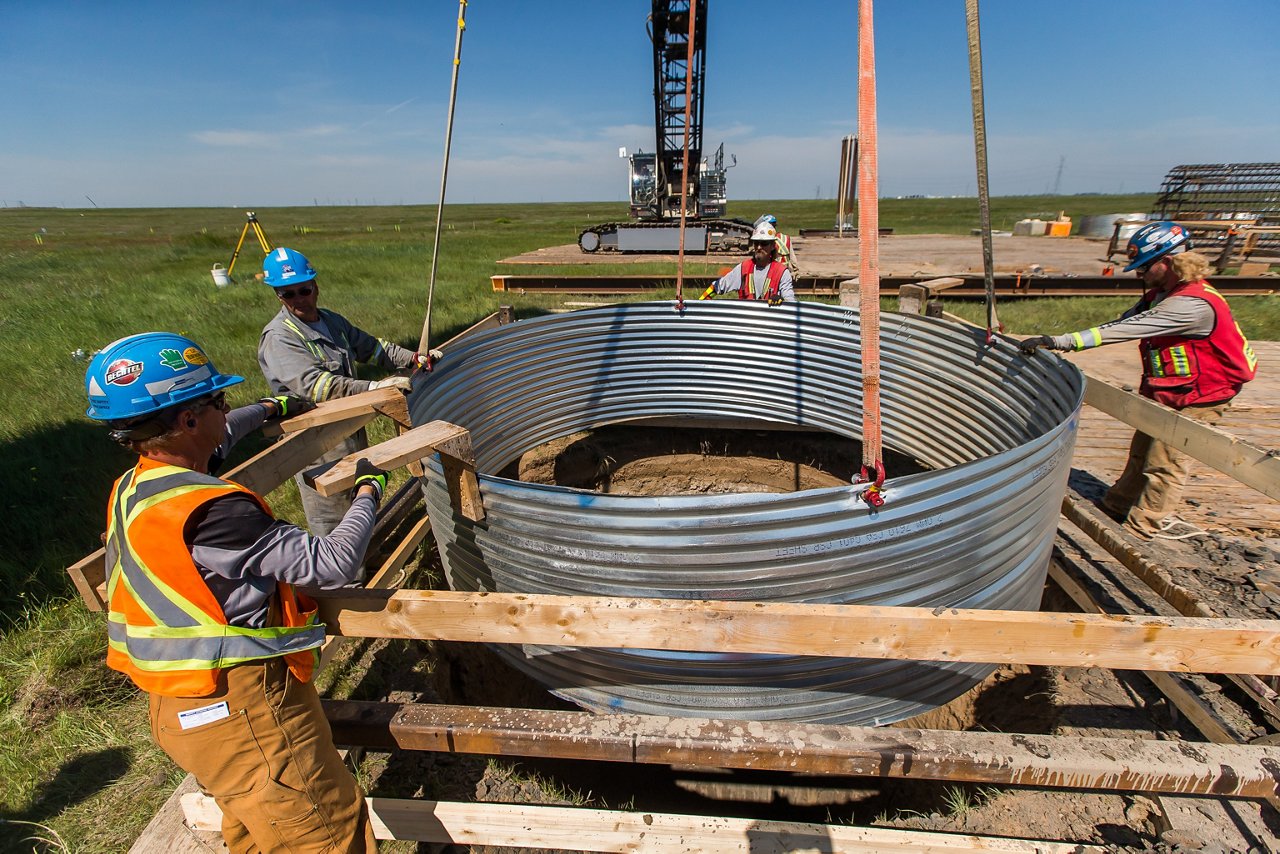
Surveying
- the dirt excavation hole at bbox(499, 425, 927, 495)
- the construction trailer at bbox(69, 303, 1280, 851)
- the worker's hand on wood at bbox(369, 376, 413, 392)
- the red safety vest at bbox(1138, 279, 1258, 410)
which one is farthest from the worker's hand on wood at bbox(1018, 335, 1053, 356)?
the worker's hand on wood at bbox(369, 376, 413, 392)

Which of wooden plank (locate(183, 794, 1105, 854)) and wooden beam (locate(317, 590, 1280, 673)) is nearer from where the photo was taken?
wooden beam (locate(317, 590, 1280, 673))

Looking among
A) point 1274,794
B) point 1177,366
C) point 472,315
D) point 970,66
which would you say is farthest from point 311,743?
point 472,315

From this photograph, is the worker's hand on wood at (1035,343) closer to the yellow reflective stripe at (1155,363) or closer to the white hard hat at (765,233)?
the yellow reflective stripe at (1155,363)

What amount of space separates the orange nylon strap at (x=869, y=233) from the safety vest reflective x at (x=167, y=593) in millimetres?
1958

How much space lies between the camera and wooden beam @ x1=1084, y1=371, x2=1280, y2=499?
106 inches

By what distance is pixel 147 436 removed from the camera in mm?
1675

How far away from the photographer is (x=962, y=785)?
304cm

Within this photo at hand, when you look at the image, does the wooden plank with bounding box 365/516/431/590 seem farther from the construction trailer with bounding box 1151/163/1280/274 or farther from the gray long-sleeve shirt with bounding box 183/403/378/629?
the construction trailer with bounding box 1151/163/1280/274

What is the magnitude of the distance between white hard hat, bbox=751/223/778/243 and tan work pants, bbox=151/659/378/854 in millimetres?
5546

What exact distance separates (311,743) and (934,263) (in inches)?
605

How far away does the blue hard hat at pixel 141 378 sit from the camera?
1595 millimetres

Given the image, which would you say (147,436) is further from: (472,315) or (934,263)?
(934,263)

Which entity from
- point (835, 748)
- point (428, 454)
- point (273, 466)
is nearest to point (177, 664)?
point (428, 454)

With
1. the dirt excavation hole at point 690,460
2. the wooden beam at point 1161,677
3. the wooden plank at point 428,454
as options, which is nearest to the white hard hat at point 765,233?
the dirt excavation hole at point 690,460
